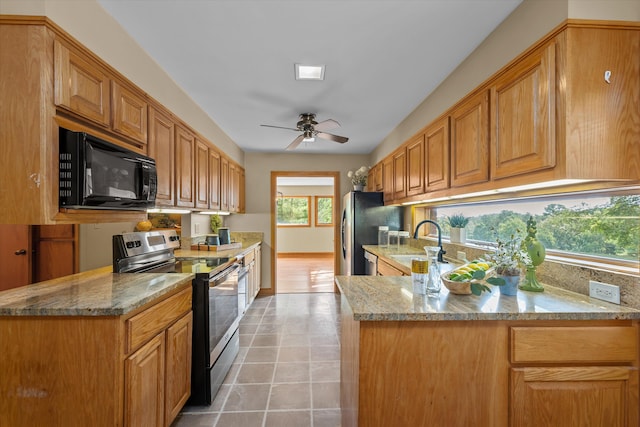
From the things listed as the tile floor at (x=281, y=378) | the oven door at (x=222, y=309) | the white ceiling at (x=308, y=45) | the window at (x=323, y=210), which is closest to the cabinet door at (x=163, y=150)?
the white ceiling at (x=308, y=45)

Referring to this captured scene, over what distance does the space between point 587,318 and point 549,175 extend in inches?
24.0

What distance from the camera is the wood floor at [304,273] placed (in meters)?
5.36

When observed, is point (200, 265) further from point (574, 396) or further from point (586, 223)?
point (586, 223)

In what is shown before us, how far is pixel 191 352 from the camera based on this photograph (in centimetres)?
200

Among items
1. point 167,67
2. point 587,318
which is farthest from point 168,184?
point 587,318

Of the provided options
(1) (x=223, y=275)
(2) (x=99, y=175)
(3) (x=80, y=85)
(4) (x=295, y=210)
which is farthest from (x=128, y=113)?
(4) (x=295, y=210)

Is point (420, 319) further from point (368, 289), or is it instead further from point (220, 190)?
point (220, 190)

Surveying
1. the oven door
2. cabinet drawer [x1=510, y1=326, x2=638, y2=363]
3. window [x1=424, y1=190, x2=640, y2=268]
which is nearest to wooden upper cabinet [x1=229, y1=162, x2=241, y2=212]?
the oven door

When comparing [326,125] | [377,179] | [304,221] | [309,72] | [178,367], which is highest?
[309,72]

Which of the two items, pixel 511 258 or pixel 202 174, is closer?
pixel 511 258

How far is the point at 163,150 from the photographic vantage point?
2.22 meters

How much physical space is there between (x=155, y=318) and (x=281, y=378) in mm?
1293

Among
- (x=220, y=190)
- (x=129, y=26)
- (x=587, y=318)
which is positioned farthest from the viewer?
(x=220, y=190)

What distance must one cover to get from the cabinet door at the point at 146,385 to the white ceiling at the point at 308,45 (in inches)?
71.1
